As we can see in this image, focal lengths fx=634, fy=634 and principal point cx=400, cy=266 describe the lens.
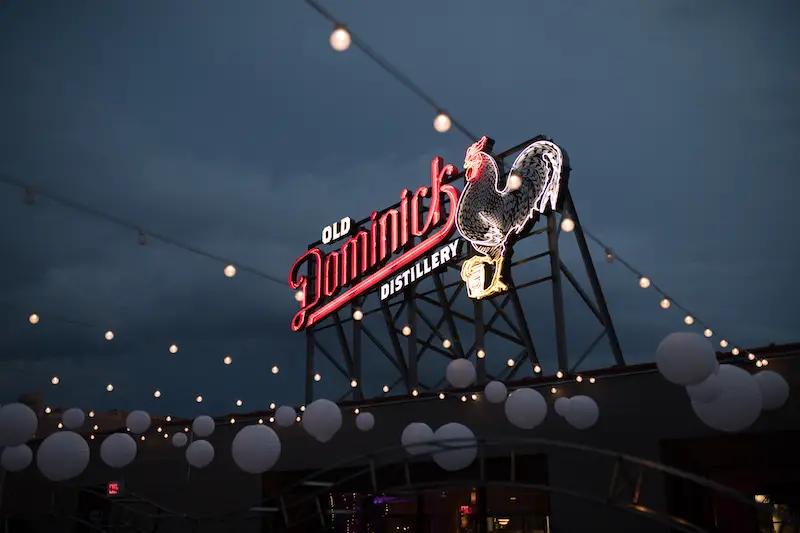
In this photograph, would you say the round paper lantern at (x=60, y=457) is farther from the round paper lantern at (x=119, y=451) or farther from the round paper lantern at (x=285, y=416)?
the round paper lantern at (x=285, y=416)

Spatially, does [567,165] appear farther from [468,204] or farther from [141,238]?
[141,238]

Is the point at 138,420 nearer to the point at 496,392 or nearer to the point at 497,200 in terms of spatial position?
the point at 496,392

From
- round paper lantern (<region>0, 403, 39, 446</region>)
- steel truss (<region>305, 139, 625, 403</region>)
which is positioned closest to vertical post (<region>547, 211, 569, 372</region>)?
steel truss (<region>305, 139, 625, 403</region>)

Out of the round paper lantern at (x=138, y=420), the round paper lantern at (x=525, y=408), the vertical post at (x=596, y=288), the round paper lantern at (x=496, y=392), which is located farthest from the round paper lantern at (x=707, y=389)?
the round paper lantern at (x=138, y=420)

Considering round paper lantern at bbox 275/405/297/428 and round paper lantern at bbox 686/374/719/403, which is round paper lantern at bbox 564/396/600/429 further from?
round paper lantern at bbox 275/405/297/428

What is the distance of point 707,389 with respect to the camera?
5.89m

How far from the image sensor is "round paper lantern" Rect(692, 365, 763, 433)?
19.7ft

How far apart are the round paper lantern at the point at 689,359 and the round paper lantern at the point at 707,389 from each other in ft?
0.51

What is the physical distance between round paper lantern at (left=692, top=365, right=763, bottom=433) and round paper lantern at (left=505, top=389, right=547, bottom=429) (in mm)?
3497

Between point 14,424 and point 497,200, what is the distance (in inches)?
403

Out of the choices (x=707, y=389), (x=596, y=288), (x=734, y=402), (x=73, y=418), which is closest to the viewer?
(x=707, y=389)

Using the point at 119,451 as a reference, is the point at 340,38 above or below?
above

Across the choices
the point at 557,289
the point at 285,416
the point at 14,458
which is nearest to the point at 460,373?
the point at 557,289

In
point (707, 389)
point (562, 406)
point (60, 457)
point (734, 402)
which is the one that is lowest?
point (60, 457)
